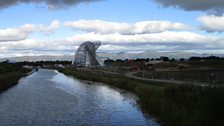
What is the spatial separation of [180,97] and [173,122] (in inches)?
154

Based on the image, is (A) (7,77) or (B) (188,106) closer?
(B) (188,106)

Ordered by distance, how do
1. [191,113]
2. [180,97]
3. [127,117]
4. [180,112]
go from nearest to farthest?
[191,113] → [180,112] → [180,97] → [127,117]

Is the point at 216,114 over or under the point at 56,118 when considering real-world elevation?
over

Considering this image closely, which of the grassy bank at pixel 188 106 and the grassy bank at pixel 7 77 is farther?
the grassy bank at pixel 7 77

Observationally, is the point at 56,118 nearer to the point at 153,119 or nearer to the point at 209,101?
the point at 153,119

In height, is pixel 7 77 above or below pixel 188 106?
below

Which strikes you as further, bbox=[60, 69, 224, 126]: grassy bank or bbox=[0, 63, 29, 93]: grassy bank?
bbox=[0, 63, 29, 93]: grassy bank

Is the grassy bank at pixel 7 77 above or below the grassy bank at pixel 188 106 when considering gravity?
below

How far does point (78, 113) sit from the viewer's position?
3641cm

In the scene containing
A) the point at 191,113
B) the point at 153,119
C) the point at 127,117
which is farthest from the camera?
the point at 127,117

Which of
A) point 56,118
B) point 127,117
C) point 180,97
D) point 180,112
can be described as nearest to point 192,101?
point 180,112

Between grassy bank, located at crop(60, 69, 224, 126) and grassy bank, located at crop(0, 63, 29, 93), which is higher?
grassy bank, located at crop(60, 69, 224, 126)

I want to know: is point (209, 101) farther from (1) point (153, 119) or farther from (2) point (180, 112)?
(1) point (153, 119)

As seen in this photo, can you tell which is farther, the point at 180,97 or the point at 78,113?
the point at 78,113
